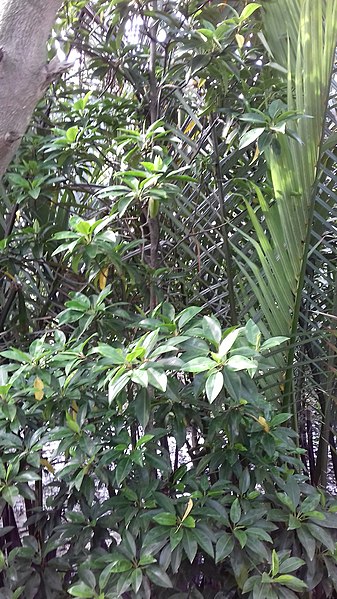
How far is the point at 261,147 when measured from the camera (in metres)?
0.86

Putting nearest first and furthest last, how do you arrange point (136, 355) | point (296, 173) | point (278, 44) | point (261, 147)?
point (136, 355)
point (261, 147)
point (296, 173)
point (278, 44)

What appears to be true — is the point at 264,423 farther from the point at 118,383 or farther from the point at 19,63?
the point at 19,63

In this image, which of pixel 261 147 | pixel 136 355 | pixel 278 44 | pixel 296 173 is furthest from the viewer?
pixel 278 44

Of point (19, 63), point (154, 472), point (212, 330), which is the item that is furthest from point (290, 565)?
point (19, 63)

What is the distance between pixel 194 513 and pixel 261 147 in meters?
0.58

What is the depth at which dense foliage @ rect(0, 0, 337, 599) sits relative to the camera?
810mm

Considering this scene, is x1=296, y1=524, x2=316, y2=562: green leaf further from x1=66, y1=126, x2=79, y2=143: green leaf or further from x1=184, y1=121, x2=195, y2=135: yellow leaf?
x1=184, y1=121, x2=195, y2=135: yellow leaf

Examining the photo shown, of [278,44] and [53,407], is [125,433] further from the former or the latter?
[278,44]

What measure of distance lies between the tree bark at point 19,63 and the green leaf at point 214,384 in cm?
36

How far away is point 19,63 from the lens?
0.60 meters

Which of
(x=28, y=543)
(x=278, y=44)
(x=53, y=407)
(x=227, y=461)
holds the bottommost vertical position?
(x=28, y=543)

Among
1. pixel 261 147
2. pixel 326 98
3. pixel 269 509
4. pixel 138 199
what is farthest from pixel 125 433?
pixel 326 98

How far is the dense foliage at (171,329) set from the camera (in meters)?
0.81

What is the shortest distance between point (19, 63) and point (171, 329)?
1.34 feet
